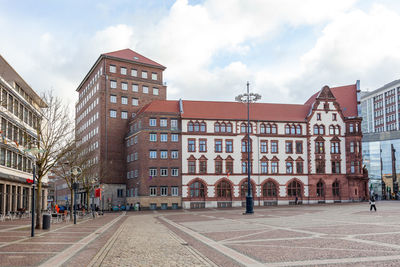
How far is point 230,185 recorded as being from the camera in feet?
248

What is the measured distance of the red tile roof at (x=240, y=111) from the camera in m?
76.7

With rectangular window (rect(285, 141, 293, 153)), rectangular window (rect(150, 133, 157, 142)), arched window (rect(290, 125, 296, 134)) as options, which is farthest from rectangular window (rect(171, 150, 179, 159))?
arched window (rect(290, 125, 296, 134))

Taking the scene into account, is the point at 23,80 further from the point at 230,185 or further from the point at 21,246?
the point at 21,246

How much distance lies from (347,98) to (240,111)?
21464mm

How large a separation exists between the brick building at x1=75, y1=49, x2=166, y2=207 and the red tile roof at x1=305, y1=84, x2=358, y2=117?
106 feet

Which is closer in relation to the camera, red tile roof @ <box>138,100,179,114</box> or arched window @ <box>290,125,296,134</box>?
red tile roof @ <box>138,100,179,114</box>

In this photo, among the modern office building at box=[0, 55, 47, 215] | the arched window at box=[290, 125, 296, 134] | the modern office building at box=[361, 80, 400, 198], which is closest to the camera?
the modern office building at box=[0, 55, 47, 215]

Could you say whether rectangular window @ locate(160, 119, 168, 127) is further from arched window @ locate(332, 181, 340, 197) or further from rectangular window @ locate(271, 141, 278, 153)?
arched window @ locate(332, 181, 340, 197)

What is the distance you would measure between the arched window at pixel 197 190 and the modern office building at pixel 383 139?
47103mm

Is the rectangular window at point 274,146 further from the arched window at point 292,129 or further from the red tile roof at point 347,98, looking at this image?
the red tile roof at point 347,98

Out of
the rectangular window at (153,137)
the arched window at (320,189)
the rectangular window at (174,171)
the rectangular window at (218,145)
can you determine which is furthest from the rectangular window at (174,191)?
the arched window at (320,189)

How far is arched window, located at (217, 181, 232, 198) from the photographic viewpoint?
246 feet

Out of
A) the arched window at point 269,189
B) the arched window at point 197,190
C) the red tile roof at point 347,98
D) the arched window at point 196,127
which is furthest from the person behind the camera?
the red tile roof at point 347,98

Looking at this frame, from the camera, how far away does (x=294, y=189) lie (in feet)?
257
